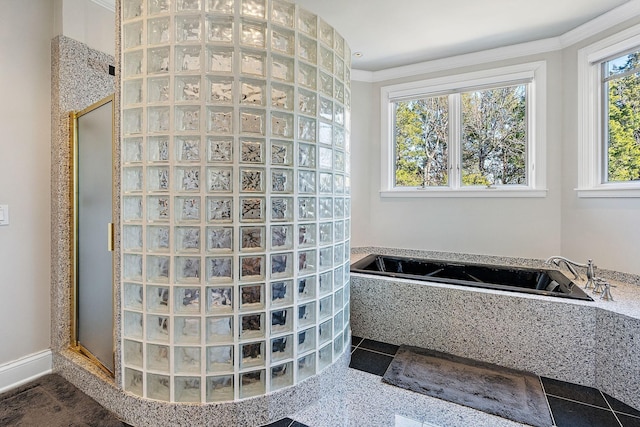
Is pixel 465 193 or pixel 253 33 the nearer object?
pixel 253 33

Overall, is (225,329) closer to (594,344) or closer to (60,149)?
(60,149)

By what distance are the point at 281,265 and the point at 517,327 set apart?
1.70m

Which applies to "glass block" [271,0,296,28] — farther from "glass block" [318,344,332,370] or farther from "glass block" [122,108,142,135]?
"glass block" [318,344,332,370]

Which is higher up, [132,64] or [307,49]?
[307,49]

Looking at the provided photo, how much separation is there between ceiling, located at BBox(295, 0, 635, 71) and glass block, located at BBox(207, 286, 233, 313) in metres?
2.18

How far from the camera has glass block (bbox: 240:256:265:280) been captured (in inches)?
61.6

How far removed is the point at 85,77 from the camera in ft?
7.19

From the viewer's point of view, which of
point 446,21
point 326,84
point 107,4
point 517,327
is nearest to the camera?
point 326,84

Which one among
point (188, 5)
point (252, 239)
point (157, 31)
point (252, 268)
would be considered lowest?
point (252, 268)

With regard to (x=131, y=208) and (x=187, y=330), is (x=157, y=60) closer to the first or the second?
(x=131, y=208)

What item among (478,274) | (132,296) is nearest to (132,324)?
(132,296)

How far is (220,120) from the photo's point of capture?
152cm

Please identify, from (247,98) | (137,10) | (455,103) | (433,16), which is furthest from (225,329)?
(455,103)

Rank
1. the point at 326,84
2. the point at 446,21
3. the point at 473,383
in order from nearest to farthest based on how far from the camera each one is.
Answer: the point at 326,84
the point at 473,383
the point at 446,21
